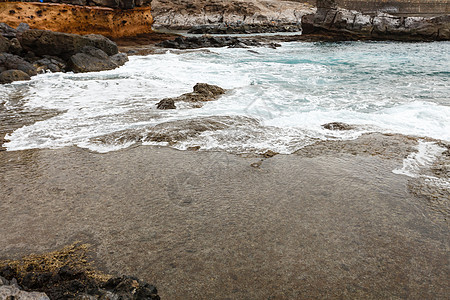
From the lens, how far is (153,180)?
2.52m

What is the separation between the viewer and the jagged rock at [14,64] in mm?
7539

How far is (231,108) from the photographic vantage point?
4859 millimetres

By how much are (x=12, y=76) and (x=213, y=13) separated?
4220 cm

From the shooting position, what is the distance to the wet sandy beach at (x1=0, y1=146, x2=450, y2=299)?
149 cm

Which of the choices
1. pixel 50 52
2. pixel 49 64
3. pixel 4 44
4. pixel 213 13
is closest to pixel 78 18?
pixel 50 52

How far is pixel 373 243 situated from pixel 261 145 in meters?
1.73

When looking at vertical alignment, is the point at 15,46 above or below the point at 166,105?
above

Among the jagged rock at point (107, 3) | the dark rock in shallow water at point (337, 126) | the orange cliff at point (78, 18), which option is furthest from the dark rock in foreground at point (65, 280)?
the jagged rock at point (107, 3)

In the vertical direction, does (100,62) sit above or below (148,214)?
above

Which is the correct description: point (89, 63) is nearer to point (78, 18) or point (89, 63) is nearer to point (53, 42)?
point (53, 42)

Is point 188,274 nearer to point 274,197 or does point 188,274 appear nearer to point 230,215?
point 230,215

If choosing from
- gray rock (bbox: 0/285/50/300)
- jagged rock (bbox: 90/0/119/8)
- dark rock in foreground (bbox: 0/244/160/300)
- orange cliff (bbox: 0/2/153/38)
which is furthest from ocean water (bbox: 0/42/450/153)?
jagged rock (bbox: 90/0/119/8)

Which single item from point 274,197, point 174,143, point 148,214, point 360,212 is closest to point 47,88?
point 174,143

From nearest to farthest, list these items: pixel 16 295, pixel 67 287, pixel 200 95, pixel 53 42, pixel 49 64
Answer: pixel 16 295, pixel 67 287, pixel 200 95, pixel 49 64, pixel 53 42
